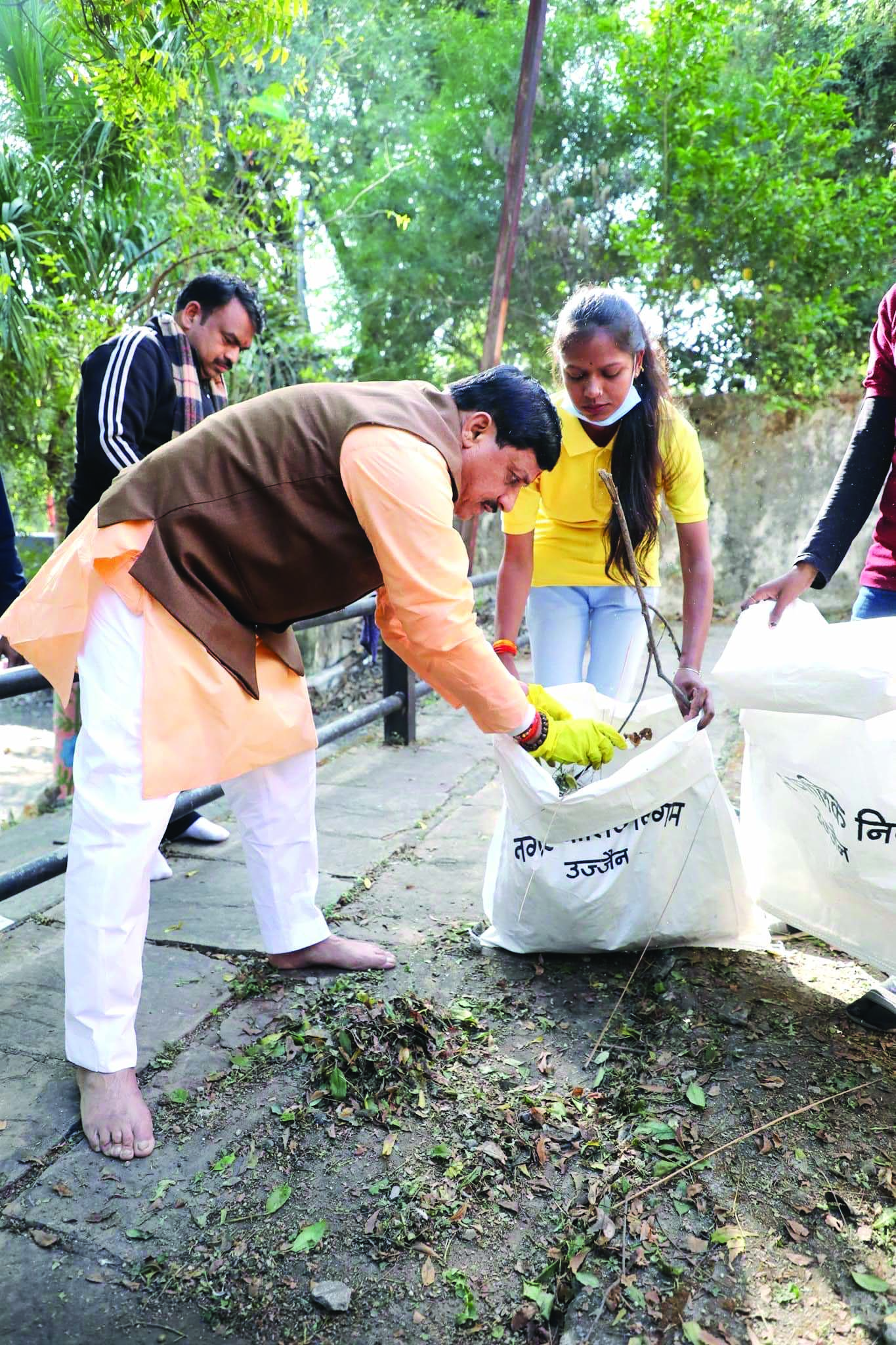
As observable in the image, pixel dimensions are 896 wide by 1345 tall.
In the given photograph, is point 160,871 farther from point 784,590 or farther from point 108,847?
point 784,590

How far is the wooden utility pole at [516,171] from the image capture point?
5.59 m

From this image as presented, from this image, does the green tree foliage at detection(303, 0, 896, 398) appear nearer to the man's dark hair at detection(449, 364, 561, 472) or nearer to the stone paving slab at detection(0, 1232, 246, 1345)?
the man's dark hair at detection(449, 364, 561, 472)

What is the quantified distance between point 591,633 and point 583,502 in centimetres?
39

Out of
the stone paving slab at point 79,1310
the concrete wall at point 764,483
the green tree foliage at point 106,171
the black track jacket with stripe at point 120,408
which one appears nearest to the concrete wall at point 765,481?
the concrete wall at point 764,483

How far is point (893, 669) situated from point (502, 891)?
42.9 inches

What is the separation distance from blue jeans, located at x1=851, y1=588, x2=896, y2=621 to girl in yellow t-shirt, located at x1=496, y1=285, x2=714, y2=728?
0.38m

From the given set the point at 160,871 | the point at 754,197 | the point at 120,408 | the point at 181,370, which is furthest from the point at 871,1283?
the point at 754,197

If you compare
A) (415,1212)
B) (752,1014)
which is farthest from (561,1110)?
(752,1014)

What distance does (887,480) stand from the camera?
2320 mm

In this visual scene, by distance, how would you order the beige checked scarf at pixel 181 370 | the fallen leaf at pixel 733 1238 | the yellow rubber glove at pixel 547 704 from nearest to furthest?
1. the fallen leaf at pixel 733 1238
2. the yellow rubber glove at pixel 547 704
3. the beige checked scarf at pixel 181 370

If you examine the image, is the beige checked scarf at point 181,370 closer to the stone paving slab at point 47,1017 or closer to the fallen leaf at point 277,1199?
the stone paving slab at point 47,1017

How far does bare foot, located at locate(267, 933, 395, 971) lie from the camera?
2.46m

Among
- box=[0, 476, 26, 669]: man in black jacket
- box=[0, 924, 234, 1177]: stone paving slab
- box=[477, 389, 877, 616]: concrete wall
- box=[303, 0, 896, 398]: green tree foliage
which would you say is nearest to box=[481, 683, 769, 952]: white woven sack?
box=[0, 924, 234, 1177]: stone paving slab

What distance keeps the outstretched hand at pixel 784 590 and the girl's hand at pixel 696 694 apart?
0.66 ft
